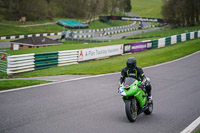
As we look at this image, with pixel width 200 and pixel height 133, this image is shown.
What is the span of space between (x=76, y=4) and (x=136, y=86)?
295 feet

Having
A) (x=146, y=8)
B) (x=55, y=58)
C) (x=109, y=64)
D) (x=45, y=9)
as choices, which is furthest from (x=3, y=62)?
(x=146, y=8)

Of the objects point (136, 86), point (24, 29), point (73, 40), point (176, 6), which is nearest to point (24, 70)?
point (136, 86)

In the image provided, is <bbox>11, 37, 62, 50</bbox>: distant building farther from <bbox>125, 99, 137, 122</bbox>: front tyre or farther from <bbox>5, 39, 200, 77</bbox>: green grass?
<bbox>125, 99, 137, 122</bbox>: front tyre

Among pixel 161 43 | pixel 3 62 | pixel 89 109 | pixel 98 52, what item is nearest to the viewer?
pixel 89 109

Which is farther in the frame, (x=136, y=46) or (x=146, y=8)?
(x=146, y=8)

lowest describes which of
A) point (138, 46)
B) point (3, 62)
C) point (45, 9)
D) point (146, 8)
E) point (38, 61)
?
point (38, 61)

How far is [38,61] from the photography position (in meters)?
21.2

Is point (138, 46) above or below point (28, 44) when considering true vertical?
below

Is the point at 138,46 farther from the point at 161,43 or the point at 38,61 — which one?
the point at 38,61

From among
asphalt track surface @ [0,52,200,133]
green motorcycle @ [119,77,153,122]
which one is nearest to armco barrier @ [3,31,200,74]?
asphalt track surface @ [0,52,200,133]

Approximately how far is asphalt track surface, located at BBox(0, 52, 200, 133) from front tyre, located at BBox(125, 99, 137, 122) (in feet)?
0.70

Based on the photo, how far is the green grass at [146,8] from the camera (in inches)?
5719

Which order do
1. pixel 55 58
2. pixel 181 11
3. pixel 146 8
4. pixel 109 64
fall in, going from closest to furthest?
1. pixel 55 58
2. pixel 109 64
3. pixel 181 11
4. pixel 146 8

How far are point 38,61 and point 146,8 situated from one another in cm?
15139
